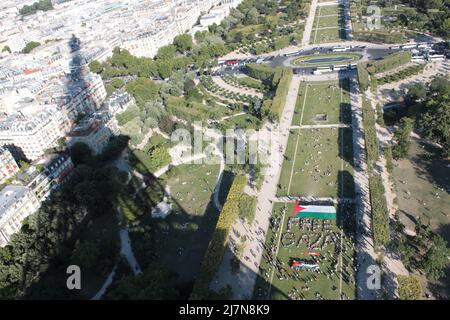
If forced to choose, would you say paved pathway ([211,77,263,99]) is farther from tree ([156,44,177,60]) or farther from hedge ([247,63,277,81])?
tree ([156,44,177,60])

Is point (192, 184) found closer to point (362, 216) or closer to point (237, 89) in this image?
point (362, 216)

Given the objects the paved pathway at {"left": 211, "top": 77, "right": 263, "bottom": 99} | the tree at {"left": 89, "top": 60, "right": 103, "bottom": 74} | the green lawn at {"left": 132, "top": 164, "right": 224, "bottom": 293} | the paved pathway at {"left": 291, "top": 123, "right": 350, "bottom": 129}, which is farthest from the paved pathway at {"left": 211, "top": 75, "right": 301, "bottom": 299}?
the tree at {"left": 89, "top": 60, "right": 103, "bottom": 74}

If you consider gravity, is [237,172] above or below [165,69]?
below

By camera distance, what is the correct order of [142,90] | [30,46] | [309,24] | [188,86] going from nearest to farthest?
[142,90]
[188,86]
[309,24]
[30,46]

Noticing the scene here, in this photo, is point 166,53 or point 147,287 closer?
point 147,287

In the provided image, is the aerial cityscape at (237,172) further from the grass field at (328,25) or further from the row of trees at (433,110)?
the grass field at (328,25)

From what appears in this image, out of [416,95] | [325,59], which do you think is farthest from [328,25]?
[416,95]

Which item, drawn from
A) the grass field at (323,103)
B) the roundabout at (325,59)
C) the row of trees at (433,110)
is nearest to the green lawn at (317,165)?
the grass field at (323,103)
